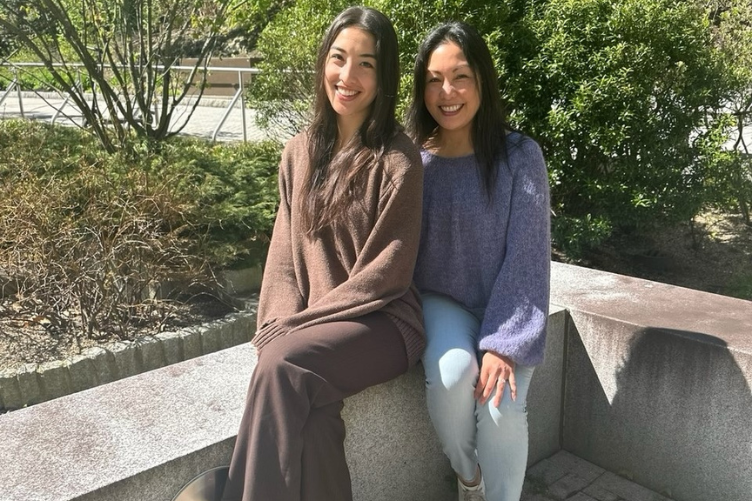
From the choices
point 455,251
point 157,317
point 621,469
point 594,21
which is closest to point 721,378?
point 621,469

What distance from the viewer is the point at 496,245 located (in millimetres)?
2568

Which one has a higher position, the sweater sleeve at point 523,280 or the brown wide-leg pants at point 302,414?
the sweater sleeve at point 523,280

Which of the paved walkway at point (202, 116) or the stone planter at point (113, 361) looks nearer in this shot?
the stone planter at point (113, 361)

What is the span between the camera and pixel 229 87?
60.3ft

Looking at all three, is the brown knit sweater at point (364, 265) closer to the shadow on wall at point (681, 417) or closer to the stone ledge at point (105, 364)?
the shadow on wall at point (681, 417)

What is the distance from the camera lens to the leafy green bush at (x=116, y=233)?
3.93 m

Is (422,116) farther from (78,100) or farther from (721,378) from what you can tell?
(78,100)

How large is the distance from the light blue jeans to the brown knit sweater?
113mm

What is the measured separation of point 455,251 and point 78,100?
5.15 m

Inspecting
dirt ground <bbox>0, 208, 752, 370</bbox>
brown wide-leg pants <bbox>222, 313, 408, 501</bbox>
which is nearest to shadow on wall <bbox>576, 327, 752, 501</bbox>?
brown wide-leg pants <bbox>222, 313, 408, 501</bbox>

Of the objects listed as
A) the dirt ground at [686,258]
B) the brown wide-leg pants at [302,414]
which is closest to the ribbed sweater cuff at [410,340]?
the brown wide-leg pants at [302,414]

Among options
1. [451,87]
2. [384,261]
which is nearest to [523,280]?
[384,261]

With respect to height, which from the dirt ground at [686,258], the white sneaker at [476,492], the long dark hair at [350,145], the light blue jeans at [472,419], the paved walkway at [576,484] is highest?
the long dark hair at [350,145]

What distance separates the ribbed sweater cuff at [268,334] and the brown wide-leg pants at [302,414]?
86 mm
